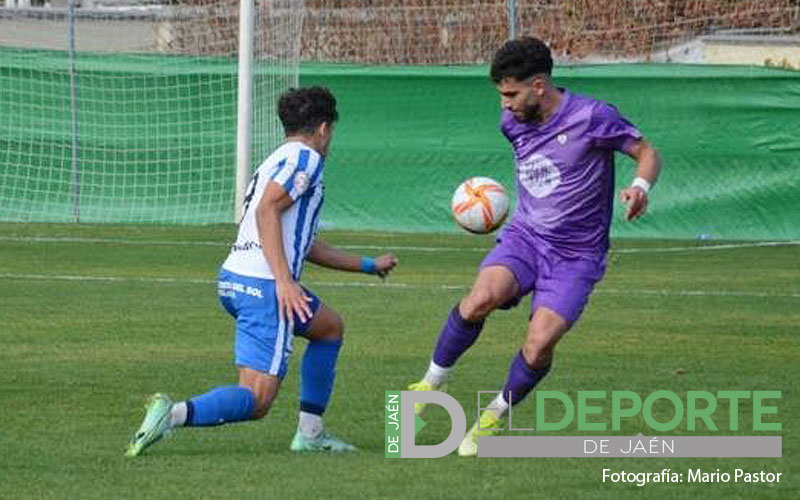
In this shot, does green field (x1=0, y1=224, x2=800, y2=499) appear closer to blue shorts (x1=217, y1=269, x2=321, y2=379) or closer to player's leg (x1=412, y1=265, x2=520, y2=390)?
player's leg (x1=412, y1=265, x2=520, y2=390)

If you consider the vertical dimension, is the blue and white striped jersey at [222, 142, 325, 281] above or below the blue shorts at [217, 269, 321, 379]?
above

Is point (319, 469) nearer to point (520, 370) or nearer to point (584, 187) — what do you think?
point (520, 370)

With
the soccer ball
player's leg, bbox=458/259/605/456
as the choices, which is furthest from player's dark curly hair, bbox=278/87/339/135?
the soccer ball

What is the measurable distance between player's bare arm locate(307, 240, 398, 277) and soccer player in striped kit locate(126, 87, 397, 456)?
0.23m

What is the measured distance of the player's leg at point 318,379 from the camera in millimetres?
9070

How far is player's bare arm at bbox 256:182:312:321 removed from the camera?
8.62 m

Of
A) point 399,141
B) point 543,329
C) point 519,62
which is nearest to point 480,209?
point 519,62

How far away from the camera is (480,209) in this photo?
34.5ft

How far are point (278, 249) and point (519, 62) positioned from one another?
1615 millimetres

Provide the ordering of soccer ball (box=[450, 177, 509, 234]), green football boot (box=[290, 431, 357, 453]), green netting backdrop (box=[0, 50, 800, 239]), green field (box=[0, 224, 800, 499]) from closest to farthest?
green field (box=[0, 224, 800, 499]), green football boot (box=[290, 431, 357, 453]), soccer ball (box=[450, 177, 509, 234]), green netting backdrop (box=[0, 50, 800, 239])

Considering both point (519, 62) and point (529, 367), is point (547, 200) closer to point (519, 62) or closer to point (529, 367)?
point (519, 62)

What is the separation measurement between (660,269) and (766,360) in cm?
694

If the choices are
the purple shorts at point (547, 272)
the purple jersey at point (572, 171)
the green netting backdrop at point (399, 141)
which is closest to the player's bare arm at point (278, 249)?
the purple shorts at point (547, 272)
